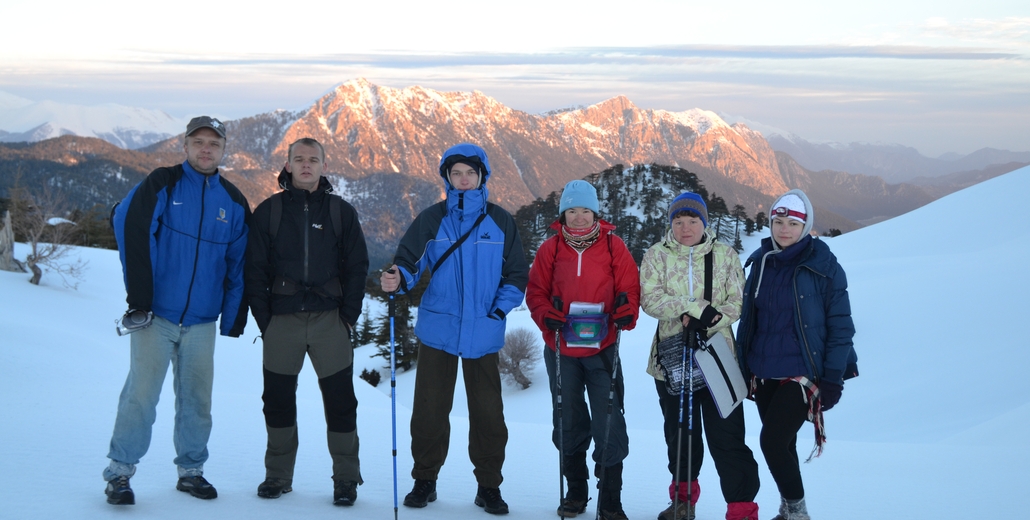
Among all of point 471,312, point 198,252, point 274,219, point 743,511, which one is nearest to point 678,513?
point 743,511

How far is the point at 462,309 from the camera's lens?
4512 mm

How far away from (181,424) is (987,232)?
33.6 m

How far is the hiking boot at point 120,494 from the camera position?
13.5 ft

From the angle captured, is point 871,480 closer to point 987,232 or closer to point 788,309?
point 788,309

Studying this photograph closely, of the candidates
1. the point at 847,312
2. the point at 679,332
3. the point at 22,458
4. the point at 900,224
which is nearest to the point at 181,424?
the point at 22,458

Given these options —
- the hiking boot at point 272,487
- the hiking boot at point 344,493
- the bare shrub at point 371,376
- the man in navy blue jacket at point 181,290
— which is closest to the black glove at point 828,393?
the hiking boot at point 344,493

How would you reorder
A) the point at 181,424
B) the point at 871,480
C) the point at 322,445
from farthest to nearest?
the point at 322,445, the point at 871,480, the point at 181,424

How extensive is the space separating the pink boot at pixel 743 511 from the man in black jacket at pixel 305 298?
2.55 metres

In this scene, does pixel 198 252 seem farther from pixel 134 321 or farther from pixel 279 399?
pixel 279 399

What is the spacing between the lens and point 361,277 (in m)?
4.58

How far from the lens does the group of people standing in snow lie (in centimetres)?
416

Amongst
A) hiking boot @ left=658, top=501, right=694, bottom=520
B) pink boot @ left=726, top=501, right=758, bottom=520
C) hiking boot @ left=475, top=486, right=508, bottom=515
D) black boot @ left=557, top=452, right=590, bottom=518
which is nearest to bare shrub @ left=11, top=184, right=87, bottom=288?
hiking boot @ left=475, top=486, right=508, bottom=515

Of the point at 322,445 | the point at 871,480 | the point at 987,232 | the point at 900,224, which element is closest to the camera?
the point at 871,480

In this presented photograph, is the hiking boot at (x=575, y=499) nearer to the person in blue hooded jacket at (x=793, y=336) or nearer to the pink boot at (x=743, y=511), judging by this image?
the pink boot at (x=743, y=511)
